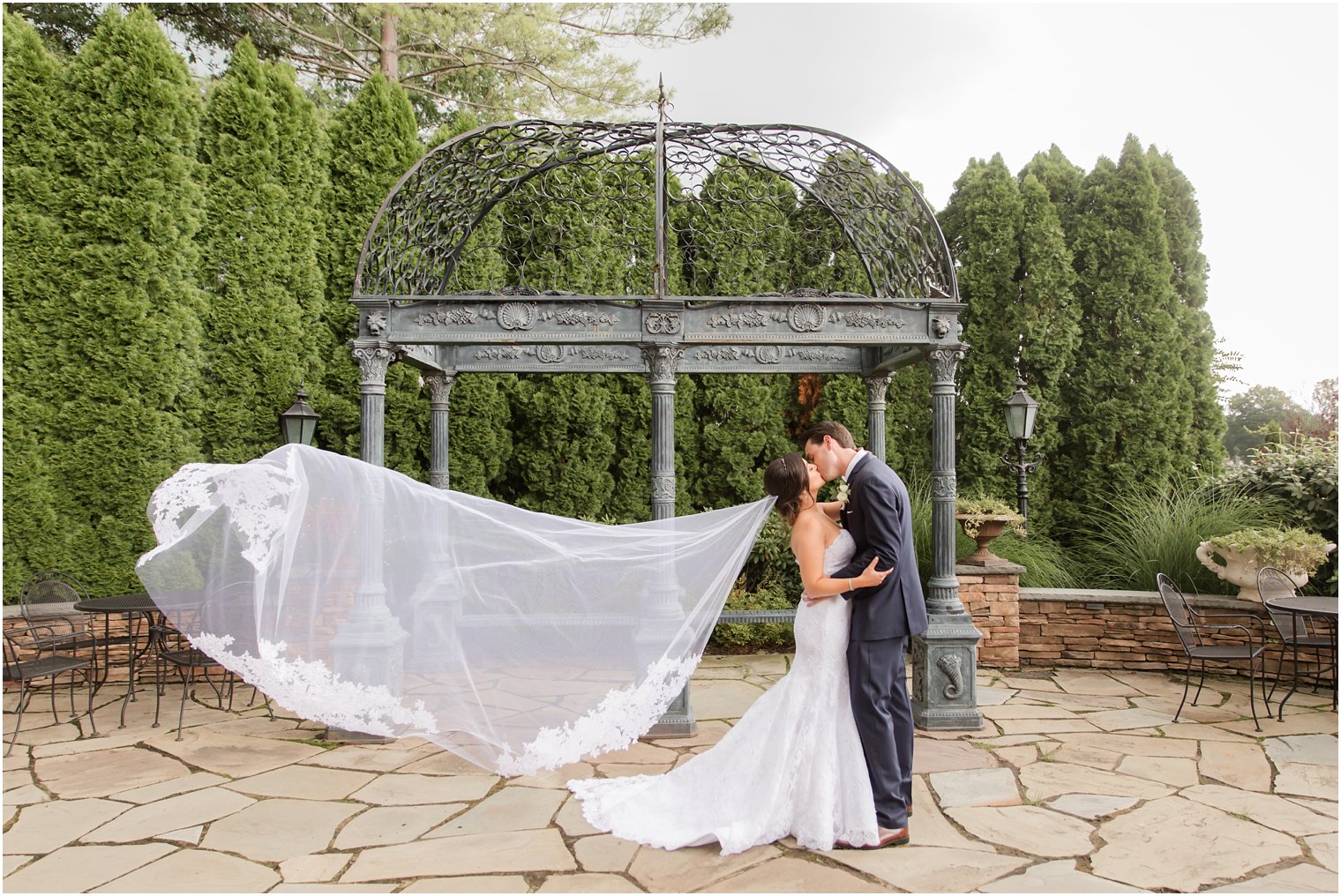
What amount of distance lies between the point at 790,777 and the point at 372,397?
3.26m

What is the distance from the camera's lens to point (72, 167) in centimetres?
658

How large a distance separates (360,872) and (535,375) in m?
5.88

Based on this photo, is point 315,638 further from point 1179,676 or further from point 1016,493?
point 1016,493

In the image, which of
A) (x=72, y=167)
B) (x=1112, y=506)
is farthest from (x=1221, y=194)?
(x=72, y=167)

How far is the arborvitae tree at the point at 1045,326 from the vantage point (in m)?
8.66

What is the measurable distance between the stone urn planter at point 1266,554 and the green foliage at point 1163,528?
47 centimetres

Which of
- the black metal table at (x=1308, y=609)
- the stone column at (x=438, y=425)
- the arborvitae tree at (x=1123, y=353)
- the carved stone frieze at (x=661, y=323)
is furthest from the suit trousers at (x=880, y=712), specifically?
the arborvitae tree at (x=1123, y=353)

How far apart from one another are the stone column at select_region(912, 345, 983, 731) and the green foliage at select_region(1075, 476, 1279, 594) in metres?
3.03

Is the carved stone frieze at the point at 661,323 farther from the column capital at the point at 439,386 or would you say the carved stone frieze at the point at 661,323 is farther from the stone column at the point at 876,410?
the column capital at the point at 439,386

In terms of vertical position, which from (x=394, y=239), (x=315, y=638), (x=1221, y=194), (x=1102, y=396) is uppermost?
(x=1221, y=194)

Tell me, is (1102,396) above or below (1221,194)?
below

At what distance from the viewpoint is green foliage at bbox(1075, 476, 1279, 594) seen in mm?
6969

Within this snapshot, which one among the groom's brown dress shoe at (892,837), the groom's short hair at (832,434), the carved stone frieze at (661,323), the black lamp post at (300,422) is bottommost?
the groom's brown dress shoe at (892,837)

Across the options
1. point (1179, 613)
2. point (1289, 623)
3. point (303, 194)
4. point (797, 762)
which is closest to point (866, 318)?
point (797, 762)
